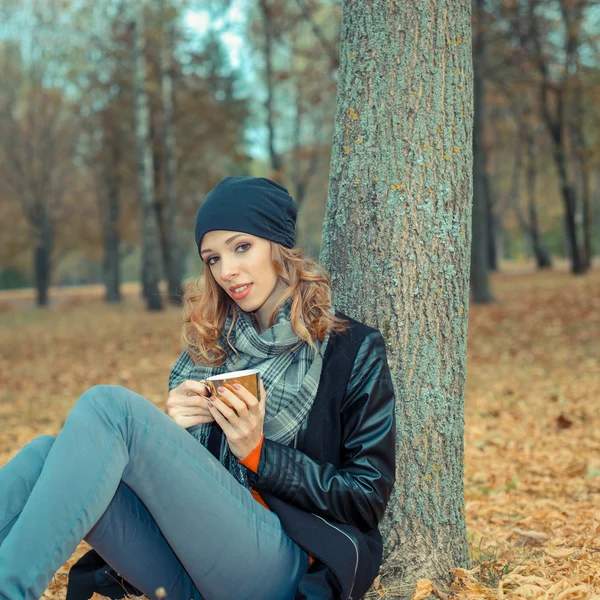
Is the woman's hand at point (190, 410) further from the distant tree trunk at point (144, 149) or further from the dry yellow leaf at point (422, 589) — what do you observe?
the distant tree trunk at point (144, 149)

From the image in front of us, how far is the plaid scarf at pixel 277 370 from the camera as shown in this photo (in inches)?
94.3

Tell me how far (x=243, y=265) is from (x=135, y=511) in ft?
3.06

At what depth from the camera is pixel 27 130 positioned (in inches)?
932

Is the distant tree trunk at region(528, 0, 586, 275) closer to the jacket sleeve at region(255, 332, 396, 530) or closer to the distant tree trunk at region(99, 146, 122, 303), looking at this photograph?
the distant tree trunk at region(99, 146, 122, 303)

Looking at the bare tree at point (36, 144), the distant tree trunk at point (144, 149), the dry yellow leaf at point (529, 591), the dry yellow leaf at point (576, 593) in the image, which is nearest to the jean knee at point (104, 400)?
the dry yellow leaf at point (529, 591)

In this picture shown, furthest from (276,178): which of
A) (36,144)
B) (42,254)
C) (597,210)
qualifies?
(597,210)

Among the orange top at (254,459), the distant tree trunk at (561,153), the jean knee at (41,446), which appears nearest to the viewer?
the orange top at (254,459)

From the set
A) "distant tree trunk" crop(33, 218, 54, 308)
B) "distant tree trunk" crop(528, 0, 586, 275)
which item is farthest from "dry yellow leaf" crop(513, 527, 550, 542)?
"distant tree trunk" crop(33, 218, 54, 308)

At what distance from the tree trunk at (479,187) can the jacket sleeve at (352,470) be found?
10.2 meters

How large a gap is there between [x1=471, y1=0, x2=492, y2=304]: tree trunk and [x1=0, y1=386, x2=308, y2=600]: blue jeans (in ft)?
34.4

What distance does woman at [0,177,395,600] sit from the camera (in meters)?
2.12

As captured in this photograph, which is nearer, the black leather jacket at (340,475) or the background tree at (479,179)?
the black leather jacket at (340,475)

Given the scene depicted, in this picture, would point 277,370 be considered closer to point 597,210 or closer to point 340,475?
point 340,475

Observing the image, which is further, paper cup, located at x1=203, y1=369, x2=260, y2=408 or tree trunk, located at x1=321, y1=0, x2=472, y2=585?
tree trunk, located at x1=321, y1=0, x2=472, y2=585
